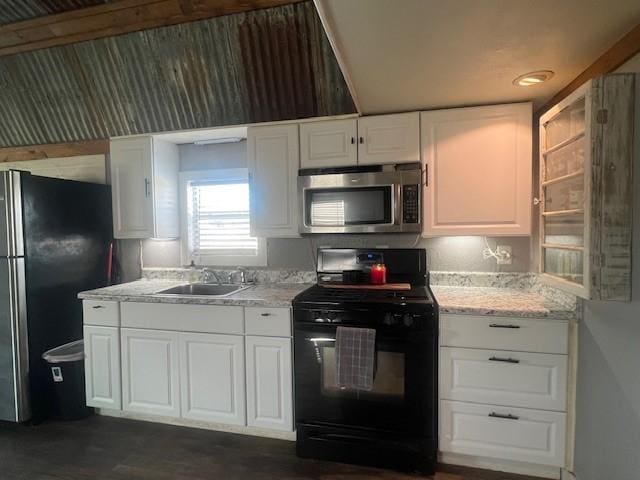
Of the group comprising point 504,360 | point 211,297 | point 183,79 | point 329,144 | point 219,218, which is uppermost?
point 183,79

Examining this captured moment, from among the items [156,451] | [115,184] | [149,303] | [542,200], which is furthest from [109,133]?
[542,200]

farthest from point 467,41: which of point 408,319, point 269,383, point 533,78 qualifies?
point 269,383

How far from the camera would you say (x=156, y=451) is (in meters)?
2.17

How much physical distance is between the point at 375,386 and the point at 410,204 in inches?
45.9

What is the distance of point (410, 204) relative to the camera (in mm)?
2271

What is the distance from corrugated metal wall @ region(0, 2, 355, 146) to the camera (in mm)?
2324

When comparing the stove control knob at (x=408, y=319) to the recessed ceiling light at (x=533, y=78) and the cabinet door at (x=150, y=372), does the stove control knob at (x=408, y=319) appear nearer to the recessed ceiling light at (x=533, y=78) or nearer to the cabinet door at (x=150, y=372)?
the recessed ceiling light at (x=533, y=78)

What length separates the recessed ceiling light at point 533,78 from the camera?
178cm

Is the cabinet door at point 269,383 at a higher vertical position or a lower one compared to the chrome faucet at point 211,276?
lower

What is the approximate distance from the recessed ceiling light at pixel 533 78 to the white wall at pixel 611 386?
337mm

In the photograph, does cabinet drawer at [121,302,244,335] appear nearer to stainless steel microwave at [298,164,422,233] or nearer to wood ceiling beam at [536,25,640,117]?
stainless steel microwave at [298,164,422,233]

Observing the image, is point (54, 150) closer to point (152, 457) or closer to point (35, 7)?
point (35, 7)

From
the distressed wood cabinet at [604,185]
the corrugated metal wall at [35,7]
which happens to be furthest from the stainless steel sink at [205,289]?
the distressed wood cabinet at [604,185]

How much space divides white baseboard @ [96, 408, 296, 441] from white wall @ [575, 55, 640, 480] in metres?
1.63
